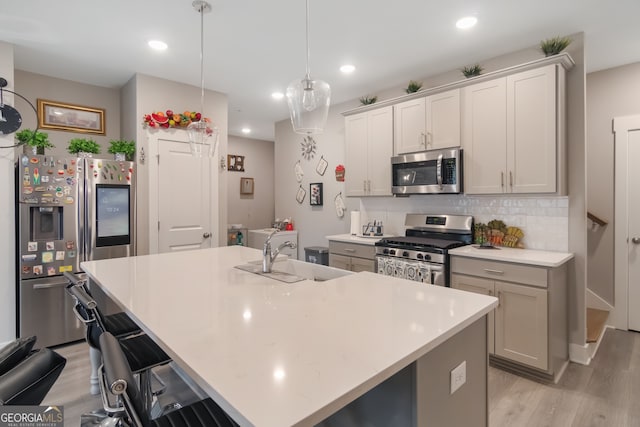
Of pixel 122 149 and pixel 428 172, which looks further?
pixel 122 149

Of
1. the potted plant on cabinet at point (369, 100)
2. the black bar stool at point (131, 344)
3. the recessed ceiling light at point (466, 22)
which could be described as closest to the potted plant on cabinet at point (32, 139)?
the black bar stool at point (131, 344)

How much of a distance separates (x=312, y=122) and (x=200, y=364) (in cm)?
139

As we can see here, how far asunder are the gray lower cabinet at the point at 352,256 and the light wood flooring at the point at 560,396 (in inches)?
59.5

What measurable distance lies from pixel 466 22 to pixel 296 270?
7.42 feet

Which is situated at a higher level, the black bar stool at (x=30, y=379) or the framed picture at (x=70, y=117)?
the framed picture at (x=70, y=117)

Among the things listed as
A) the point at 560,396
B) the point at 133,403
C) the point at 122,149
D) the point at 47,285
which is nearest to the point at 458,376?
the point at 133,403

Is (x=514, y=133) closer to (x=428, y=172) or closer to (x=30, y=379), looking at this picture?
(x=428, y=172)

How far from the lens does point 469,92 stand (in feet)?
10.3

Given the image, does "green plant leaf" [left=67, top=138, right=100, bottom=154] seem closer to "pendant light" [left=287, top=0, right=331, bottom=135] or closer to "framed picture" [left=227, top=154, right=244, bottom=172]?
"pendant light" [left=287, top=0, right=331, bottom=135]

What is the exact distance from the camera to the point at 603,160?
3586mm

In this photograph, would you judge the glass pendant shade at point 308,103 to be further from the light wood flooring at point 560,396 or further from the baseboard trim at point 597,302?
the baseboard trim at point 597,302

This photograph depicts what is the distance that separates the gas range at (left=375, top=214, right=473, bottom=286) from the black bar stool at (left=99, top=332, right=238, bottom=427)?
2.31 meters

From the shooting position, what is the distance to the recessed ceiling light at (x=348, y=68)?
3545mm

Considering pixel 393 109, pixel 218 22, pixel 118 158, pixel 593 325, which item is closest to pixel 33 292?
pixel 118 158
